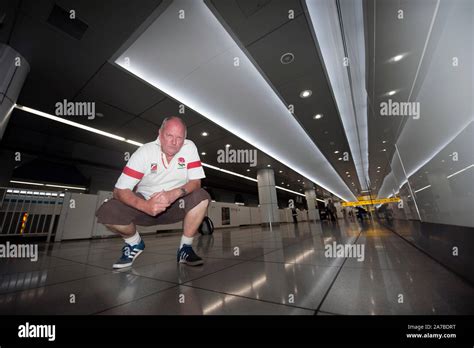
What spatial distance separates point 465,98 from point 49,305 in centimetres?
230

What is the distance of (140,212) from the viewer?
61.8 inches

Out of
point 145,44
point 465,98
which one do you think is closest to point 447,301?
point 465,98

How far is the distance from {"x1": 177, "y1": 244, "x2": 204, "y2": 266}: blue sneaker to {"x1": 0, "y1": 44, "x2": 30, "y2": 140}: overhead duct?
362cm

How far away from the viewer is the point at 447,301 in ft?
2.36

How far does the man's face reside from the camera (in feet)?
5.20

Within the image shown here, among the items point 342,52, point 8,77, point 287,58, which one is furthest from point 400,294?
point 8,77

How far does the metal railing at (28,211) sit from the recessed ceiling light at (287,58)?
594 cm

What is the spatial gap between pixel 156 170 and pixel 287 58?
3488mm

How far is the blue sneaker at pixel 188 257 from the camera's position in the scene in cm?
158

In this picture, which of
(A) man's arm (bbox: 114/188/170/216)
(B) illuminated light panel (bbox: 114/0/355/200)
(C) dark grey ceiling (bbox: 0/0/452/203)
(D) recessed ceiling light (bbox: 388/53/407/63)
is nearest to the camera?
(A) man's arm (bbox: 114/188/170/216)

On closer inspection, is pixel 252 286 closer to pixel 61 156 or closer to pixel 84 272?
pixel 84 272

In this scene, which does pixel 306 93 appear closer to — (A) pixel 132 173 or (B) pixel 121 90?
(B) pixel 121 90

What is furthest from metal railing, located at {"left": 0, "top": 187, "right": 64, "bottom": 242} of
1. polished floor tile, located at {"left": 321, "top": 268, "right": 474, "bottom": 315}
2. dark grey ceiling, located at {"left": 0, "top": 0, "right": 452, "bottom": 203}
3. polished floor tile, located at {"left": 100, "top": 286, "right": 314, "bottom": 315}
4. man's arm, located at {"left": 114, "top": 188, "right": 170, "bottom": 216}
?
polished floor tile, located at {"left": 321, "top": 268, "right": 474, "bottom": 315}

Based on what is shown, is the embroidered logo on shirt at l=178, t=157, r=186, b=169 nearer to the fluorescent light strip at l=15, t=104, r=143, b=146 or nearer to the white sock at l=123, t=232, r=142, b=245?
the white sock at l=123, t=232, r=142, b=245
